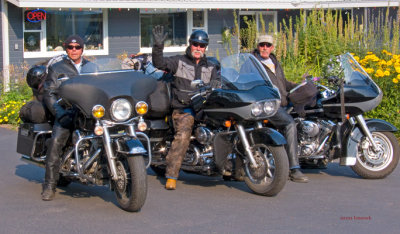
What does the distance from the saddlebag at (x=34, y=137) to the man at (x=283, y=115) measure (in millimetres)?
2718

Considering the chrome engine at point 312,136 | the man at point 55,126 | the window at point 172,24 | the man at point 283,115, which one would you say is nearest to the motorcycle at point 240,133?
the man at point 283,115

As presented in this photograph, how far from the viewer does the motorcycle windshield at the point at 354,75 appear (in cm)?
798

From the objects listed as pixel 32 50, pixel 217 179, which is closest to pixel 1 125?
pixel 32 50

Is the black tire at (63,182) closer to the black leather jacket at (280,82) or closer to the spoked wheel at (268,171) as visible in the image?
the spoked wheel at (268,171)

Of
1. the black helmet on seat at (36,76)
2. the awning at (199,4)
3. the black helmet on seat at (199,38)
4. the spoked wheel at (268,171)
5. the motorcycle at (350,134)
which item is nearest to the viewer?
the spoked wheel at (268,171)

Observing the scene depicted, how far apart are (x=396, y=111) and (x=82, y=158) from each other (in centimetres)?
622

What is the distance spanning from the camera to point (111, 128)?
650 centimetres

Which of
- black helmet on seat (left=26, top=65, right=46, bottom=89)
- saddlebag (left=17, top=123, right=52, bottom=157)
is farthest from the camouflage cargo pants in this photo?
black helmet on seat (left=26, top=65, right=46, bottom=89)

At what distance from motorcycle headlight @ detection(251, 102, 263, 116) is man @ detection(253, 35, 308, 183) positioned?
67cm

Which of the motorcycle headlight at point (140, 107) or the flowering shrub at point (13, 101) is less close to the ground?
the motorcycle headlight at point (140, 107)

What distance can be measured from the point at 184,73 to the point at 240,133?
1.24 metres

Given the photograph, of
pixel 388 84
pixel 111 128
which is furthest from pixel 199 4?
pixel 111 128

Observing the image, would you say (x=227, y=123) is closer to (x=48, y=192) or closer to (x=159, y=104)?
(x=159, y=104)

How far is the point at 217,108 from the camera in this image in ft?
23.3
